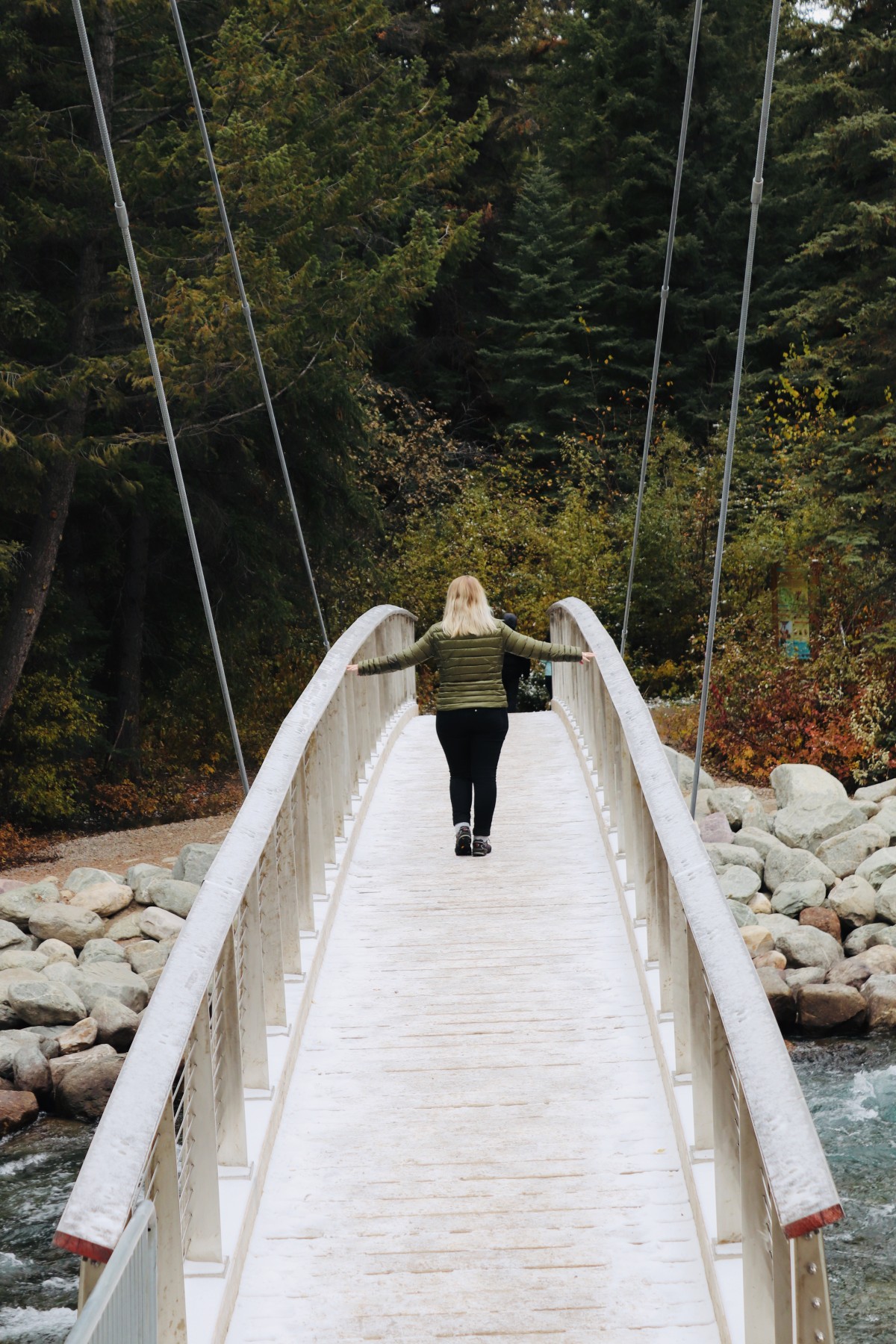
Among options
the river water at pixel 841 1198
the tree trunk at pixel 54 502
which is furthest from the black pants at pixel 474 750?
the tree trunk at pixel 54 502

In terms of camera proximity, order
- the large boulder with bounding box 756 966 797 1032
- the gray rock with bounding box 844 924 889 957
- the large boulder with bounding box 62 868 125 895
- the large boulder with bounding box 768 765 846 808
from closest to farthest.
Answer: the large boulder with bounding box 756 966 797 1032 < the gray rock with bounding box 844 924 889 957 < the large boulder with bounding box 62 868 125 895 < the large boulder with bounding box 768 765 846 808

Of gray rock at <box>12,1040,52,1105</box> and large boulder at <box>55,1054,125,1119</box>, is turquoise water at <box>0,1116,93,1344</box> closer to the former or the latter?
large boulder at <box>55,1054,125,1119</box>

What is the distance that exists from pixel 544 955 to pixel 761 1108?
138 inches

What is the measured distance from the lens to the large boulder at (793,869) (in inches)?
558

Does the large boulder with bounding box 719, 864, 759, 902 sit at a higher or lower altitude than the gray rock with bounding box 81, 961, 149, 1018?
higher

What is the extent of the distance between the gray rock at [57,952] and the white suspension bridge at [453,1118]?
631cm

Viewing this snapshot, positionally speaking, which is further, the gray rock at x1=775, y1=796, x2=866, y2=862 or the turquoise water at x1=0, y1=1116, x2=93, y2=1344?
the gray rock at x1=775, y1=796, x2=866, y2=862

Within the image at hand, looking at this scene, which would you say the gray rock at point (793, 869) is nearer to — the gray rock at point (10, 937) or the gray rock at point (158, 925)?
the gray rock at point (158, 925)

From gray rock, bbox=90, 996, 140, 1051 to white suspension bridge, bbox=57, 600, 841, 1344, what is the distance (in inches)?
189

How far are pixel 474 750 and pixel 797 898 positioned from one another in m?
6.83

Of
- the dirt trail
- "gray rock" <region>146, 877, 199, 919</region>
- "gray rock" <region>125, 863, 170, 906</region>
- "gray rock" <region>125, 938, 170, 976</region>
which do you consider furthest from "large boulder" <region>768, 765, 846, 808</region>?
"gray rock" <region>125, 938, 170, 976</region>

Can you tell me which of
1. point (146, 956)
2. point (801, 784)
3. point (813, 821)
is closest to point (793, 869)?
point (813, 821)

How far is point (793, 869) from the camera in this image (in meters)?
14.3

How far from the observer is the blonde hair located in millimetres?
7582
